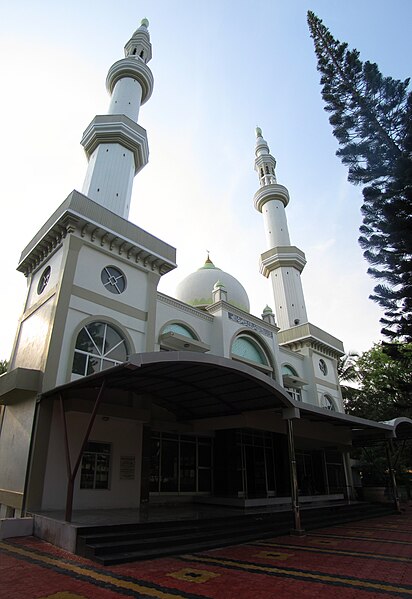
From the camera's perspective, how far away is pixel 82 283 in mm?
12820

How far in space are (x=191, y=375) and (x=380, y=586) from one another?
585 cm

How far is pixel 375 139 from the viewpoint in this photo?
9.09 m

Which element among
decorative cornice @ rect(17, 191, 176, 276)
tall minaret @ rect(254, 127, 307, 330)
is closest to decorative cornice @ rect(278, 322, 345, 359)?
tall minaret @ rect(254, 127, 307, 330)

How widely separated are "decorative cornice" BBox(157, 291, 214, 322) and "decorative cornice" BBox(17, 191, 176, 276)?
3.51ft

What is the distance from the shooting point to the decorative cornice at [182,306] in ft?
52.4

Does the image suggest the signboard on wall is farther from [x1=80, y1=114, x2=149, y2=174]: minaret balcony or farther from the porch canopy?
[x1=80, y1=114, x2=149, y2=174]: minaret balcony

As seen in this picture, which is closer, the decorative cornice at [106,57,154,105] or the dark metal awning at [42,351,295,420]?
the dark metal awning at [42,351,295,420]

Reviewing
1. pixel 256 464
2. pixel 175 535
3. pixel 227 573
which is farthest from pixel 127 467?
pixel 227 573

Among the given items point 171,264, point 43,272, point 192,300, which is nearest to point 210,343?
point 171,264

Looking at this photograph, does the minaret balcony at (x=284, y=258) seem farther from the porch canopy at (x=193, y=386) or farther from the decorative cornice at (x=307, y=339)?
the porch canopy at (x=193, y=386)

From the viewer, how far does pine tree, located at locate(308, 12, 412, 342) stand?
28.9ft

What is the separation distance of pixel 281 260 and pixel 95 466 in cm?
1977

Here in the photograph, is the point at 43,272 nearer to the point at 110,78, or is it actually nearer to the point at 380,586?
the point at 380,586

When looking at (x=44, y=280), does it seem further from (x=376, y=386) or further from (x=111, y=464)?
(x=376, y=386)
